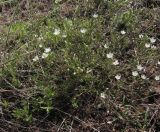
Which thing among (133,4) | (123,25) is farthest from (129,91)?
(133,4)

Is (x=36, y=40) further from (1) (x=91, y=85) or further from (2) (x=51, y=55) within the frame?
(1) (x=91, y=85)

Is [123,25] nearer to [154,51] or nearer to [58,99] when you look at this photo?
[154,51]

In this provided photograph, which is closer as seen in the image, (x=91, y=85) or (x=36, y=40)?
(x=91, y=85)

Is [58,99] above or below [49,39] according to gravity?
below

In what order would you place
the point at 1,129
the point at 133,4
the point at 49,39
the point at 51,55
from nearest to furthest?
the point at 1,129, the point at 51,55, the point at 49,39, the point at 133,4

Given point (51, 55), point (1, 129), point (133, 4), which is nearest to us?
point (1, 129)

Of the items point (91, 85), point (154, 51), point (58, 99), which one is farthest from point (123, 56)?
point (58, 99)
